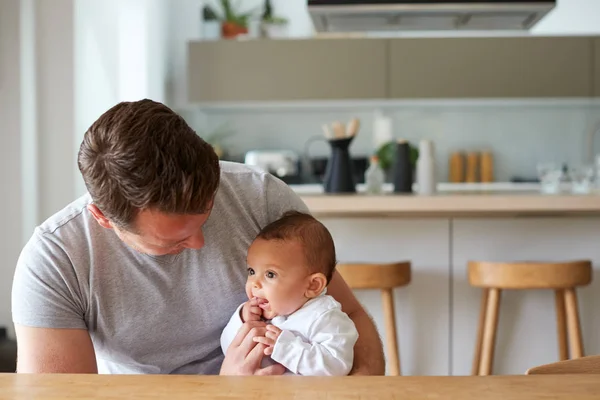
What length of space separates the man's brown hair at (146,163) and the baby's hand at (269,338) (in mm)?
393

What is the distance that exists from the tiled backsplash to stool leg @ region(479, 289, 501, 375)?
285cm

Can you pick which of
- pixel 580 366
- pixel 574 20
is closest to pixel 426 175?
pixel 580 366

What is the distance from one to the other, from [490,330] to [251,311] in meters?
1.70

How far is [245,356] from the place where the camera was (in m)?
1.48

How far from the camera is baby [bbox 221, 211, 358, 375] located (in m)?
1.53

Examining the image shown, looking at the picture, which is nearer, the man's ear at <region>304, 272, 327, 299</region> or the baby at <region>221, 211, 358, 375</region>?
the baby at <region>221, 211, 358, 375</region>

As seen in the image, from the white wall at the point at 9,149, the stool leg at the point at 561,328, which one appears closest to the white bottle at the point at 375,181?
the stool leg at the point at 561,328

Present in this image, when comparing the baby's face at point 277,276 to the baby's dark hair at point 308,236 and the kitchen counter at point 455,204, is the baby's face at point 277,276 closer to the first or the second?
the baby's dark hair at point 308,236

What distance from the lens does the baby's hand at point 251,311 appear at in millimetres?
1542

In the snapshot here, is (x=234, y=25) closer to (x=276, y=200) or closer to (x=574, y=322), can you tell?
(x=574, y=322)

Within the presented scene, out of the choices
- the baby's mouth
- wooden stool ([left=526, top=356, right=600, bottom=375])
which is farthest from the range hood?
wooden stool ([left=526, top=356, right=600, bottom=375])

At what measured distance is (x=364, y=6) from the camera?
12.9ft

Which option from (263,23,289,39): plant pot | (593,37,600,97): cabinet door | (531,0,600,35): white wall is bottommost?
(593,37,600,97): cabinet door

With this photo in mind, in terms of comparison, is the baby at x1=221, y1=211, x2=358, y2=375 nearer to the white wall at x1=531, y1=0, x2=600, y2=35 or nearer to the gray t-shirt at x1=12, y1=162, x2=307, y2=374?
the gray t-shirt at x1=12, y1=162, x2=307, y2=374
